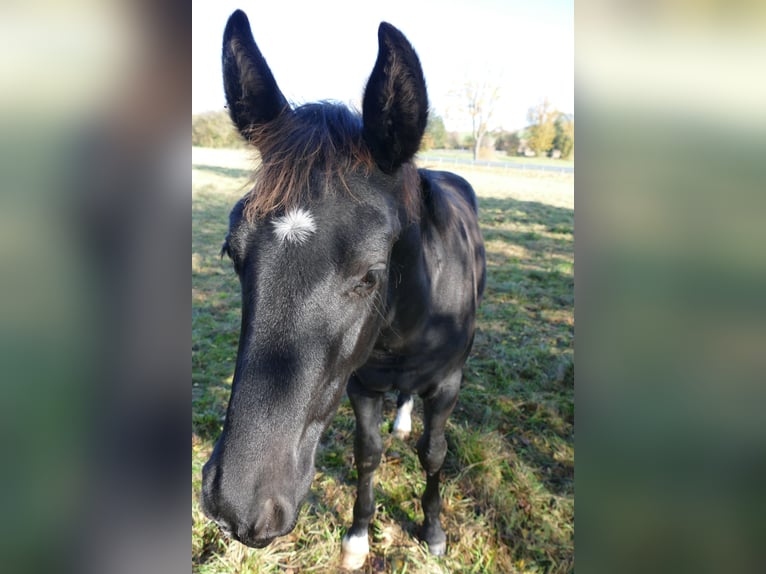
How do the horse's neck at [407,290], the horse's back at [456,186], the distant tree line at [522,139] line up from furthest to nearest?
the distant tree line at [522,139], the horse's back at [456,186], the horse's neck at [407,290]

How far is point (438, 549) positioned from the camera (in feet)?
9.98

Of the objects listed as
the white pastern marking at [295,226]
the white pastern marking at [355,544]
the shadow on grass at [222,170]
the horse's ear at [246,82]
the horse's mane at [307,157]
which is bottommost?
the white pastern marking at [355,544]

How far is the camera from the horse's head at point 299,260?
1.46 metres

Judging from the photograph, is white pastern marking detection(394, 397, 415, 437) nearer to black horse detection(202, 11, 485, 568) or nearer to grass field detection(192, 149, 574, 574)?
grass field detection(192, 149, 574, 574)

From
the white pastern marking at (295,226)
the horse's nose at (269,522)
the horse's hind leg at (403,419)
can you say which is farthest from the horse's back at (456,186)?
the horse's nose at (269,522)

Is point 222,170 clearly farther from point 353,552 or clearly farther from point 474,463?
point 353,552

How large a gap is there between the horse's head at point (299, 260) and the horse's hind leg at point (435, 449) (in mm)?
1170

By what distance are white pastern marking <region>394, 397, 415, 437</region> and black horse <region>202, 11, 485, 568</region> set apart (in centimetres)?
208

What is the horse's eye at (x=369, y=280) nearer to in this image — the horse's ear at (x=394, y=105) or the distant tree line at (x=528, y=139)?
the horse's ear at (x=394, y=105)

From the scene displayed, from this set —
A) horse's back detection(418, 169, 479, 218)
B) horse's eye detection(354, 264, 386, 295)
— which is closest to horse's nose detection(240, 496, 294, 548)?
horse's eye detection(354, 264, 386, 295)

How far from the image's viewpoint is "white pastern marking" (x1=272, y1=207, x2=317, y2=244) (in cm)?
157

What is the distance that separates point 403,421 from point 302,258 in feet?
9.80

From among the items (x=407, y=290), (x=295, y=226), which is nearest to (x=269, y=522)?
(x=295, y=226)
